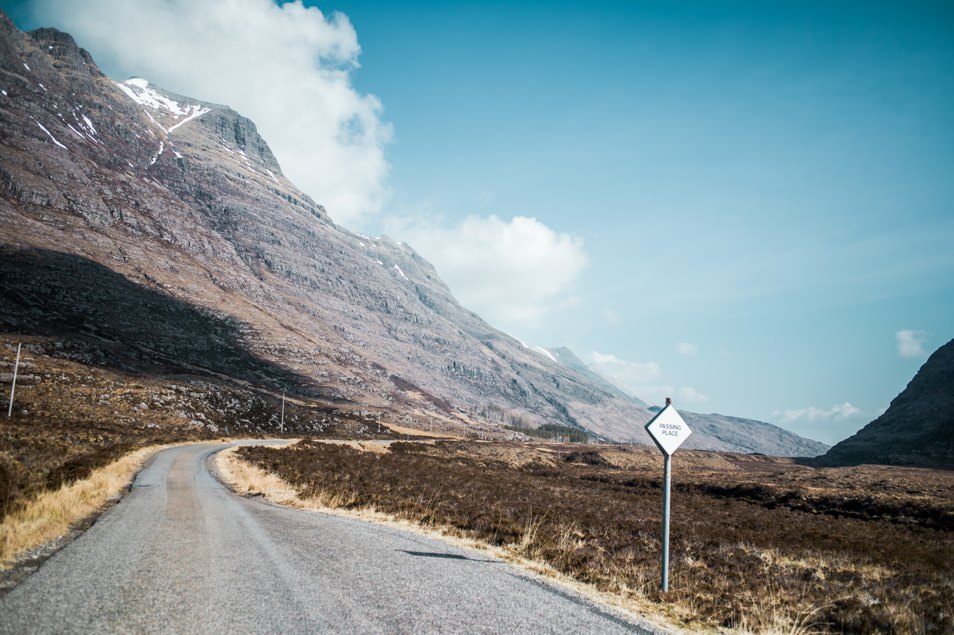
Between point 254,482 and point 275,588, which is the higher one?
point 275,588

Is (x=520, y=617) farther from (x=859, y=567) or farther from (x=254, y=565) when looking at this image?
(x=859, y=567)

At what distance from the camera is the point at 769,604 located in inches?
388

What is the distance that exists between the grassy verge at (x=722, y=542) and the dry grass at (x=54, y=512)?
746cm

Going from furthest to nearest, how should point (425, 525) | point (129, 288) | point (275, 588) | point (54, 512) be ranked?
1. point (129, 288)
2. point (425, 525)
3. point (54, 512)
4. point (275, 588)

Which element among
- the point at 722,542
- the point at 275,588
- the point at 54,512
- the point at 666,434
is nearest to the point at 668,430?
the point at 666,434

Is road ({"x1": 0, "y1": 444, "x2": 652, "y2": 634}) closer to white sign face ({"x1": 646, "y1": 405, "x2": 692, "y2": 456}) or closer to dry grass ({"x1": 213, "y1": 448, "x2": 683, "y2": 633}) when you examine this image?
dry grass ({"x1": 213, "y1": 448, "x2": 683, "y2": 633})

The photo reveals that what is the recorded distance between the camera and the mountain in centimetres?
12287

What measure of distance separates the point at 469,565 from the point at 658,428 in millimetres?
5178

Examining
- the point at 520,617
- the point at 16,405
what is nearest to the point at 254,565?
the point at 520,617

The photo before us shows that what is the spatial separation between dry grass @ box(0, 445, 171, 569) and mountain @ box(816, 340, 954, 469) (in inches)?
6050

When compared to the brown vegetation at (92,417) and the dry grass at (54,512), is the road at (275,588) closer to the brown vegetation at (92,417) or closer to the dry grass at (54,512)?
the dry grass at (54,512)

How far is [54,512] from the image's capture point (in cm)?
1230

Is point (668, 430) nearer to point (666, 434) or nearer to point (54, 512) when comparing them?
point (666, 434)

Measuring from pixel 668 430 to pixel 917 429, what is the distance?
192644 millimetres
